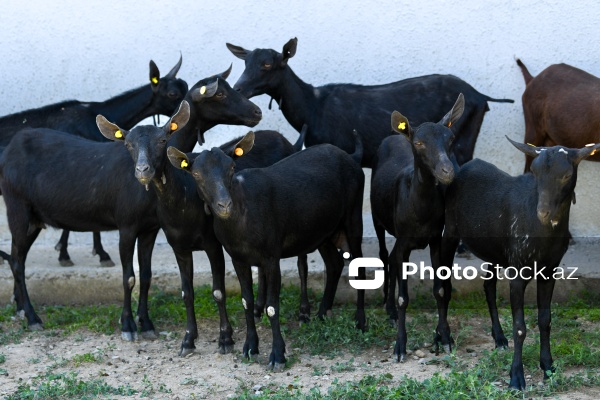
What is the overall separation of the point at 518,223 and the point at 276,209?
1.93 m

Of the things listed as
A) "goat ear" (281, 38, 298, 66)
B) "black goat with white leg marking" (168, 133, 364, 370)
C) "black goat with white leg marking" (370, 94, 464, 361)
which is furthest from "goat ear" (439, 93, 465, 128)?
"goat ear" (281, 38, 298, 66)

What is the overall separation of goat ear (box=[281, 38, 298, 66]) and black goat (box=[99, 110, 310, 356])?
176 centimetres

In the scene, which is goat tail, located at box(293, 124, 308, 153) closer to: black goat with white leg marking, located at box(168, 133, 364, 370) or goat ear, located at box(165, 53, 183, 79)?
black goat with white leg marking, located at box(168, 133, 364, 370)

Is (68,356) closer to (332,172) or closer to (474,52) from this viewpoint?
(332,172)

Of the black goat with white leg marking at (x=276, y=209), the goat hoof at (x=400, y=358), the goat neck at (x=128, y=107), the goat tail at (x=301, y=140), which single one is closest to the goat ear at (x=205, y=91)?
the black goat with white leg marking at (x=276, y=209)

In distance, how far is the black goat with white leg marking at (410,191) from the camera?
842 centimetres

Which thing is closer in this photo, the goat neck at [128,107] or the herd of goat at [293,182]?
the herd of goat at [293,182]

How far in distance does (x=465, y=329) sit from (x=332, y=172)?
5.52 ft

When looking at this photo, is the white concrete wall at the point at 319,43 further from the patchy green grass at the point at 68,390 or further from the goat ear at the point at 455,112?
the patchy green grass at the point at 68,390

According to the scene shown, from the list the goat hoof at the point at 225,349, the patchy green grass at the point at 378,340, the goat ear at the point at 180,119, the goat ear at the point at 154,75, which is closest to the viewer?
the patchy green grass at the point at 378,340

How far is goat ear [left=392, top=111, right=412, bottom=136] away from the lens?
8484 mm

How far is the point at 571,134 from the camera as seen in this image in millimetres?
11195

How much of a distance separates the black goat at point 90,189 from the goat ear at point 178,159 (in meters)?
1.06

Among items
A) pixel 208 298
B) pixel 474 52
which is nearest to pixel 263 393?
pixel 208 298
